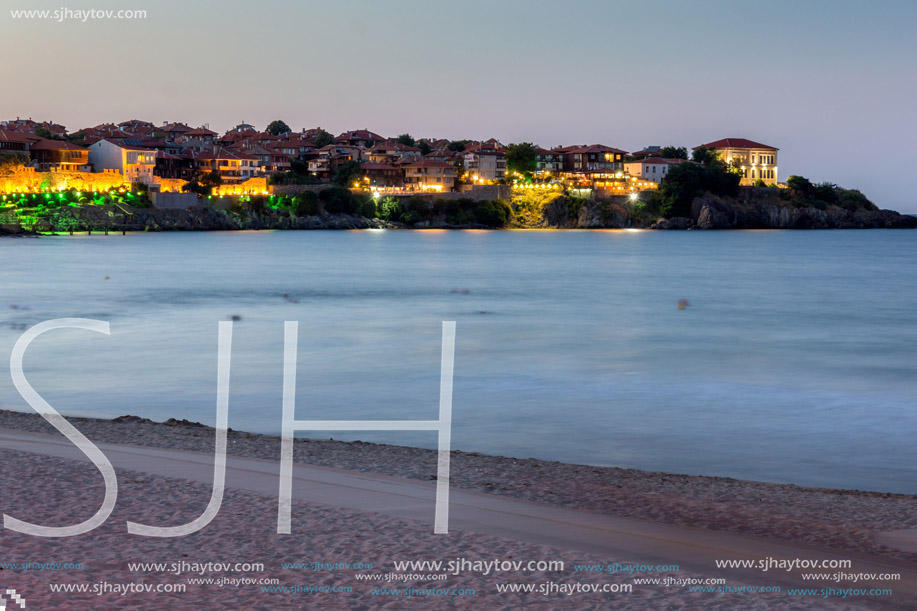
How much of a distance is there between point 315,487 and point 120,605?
8.85ft

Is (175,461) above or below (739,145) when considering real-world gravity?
below

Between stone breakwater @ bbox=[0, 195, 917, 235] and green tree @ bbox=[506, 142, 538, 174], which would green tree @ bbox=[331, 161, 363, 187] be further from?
green tree @ bbox=[506, 142, 538, 174]

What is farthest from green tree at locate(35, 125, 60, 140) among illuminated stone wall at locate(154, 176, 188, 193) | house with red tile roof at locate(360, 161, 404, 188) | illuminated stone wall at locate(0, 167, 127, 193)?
house with red tile roof at locate(360, 161, 404, 188)

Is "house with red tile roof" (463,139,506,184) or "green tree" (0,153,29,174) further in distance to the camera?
"house with red tile roof" (463,139,506,184)

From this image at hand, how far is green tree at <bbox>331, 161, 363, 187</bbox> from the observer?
111000 mm

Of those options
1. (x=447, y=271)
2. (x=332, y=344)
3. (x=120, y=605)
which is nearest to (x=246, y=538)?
(x=120, y=605)

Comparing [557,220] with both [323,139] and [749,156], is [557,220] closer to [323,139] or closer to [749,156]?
[749,156]

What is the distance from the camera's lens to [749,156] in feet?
437

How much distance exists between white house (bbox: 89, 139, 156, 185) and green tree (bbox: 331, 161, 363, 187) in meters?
20.7

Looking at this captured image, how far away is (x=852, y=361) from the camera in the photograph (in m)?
20.0

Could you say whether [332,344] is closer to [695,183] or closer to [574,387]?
[574,387]

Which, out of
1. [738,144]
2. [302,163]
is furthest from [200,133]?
[738,144]

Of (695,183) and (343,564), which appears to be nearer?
(343,564)

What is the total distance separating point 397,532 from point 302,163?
371ft
